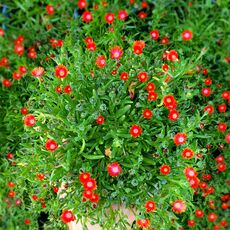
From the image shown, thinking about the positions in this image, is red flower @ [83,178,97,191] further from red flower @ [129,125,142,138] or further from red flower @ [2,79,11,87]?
red flower @ [2,79,11,87]

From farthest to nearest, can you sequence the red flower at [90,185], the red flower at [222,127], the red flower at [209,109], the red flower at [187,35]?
1. the red flower at [187,35]
2. the red flower at [222,127]
3. the red flower at [209,109]
4. the red flower at [90,185]

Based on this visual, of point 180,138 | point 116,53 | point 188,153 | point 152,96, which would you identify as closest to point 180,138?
point 180,138

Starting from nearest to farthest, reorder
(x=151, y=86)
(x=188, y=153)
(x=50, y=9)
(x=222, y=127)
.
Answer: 1. (x=188, y=153)
2. (x=151, y=86)
3. (x=222, y=127)
4. (x=50, y=9)

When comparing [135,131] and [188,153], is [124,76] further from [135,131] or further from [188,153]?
[188,153]

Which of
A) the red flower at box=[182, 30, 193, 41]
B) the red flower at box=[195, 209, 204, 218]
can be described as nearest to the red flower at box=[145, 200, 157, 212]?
the red flower at box=[195, 209, 204, 218]

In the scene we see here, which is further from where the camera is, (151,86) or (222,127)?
(222,127)

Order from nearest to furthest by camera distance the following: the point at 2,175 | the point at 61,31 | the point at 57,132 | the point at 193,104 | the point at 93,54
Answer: the point at 57,132, the point at 93,54, the point at 193,104, the point at 2,175, the point at 61,31

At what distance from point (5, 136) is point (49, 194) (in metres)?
0.75

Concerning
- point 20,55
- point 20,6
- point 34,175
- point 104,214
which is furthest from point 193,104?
point 20,6

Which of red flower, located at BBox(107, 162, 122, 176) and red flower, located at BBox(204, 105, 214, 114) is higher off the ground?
red flower, located at BBox(107, 162, 122, 176)

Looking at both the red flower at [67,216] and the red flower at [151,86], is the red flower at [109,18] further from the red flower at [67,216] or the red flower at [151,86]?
the red flower at [67,216]

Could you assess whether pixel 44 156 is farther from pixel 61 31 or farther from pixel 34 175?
pixel 61 31

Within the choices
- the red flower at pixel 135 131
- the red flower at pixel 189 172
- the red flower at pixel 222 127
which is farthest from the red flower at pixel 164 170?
the red flower at pixel 222 127

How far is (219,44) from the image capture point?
4.04 metres
